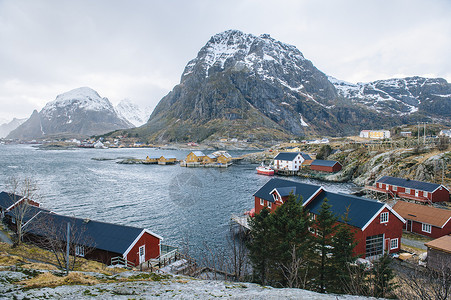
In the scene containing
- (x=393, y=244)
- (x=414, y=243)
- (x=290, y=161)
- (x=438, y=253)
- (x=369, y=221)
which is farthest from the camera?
(x=290, y=161)

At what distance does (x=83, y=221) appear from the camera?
25.4 meters

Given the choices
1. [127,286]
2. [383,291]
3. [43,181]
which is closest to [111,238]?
[127,286]

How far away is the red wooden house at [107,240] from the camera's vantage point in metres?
23.0

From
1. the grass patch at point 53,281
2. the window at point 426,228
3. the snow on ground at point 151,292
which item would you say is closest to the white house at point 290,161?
the window at point 426,228

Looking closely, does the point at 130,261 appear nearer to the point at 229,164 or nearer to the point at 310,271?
the point at 310,271

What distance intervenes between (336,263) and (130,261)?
55.3ft

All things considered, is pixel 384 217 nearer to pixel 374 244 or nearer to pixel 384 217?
pixel 384 217

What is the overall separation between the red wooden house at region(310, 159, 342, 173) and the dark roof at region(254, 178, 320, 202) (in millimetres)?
56952

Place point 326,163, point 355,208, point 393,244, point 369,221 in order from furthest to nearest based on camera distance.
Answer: point 326,163 < point 393,244 < point 355,208 < point 369,221

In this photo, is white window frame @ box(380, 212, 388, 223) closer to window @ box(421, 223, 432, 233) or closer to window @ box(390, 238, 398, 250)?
window @ box(390, 238, 398, 250)

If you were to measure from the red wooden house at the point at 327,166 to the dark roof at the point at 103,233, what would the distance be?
249 ft

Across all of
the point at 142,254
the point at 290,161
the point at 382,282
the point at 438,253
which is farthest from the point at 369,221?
the point at 290,161

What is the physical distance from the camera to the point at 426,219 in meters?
31.2

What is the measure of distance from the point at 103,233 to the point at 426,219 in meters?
36.3
